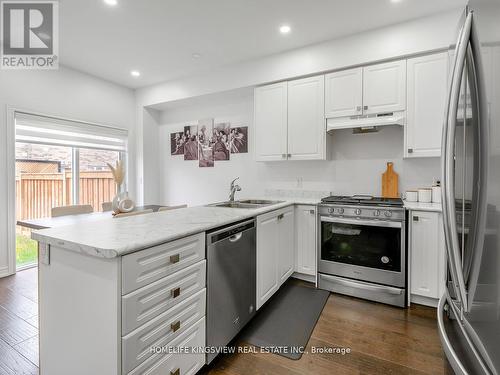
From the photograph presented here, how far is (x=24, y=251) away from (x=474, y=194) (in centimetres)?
471

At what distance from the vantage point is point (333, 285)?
8.70 feet

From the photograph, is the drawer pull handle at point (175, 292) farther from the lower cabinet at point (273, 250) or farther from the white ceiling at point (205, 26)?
the white ceiling at point (205, 26)

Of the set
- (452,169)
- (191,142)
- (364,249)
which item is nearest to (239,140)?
(191,142)

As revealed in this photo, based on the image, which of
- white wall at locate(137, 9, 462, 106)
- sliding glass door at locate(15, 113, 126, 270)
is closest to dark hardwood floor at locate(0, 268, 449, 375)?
sliding glass door at locate(15, 113, 126, 270)

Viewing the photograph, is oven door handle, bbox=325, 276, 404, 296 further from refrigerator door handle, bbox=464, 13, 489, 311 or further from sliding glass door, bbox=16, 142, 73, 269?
sliding glass door, bbox=16, 142, 73, 269

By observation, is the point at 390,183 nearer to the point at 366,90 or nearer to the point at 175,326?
the point at 366,90

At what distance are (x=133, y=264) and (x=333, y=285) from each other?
2203 millimetres

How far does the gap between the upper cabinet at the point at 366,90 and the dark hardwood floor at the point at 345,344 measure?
2002 millimetres

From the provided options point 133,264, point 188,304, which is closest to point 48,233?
point 133,264

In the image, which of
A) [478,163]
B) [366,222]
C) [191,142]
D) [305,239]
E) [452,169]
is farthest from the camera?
[191,142]

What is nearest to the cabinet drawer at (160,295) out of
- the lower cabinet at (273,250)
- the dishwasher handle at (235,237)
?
the dishwasher handle at (235,237)

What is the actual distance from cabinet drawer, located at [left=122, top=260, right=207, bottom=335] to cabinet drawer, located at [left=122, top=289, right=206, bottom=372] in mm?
28

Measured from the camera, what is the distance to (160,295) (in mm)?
1199

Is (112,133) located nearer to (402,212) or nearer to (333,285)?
(333,285)
